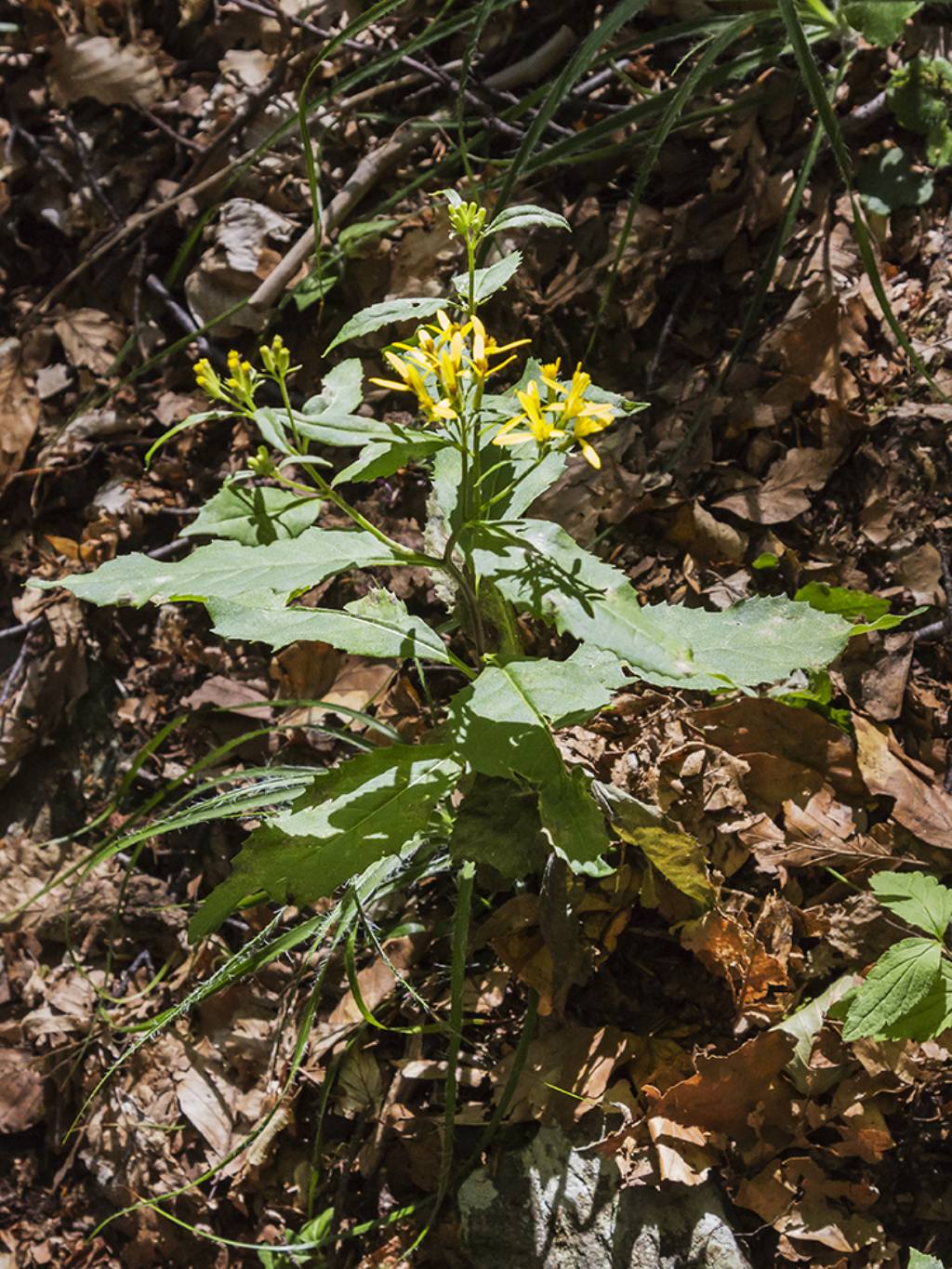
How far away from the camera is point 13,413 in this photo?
2.74 meters

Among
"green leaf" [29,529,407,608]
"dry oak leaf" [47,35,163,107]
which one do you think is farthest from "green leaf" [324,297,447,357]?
"dry oak leaf" [47,35,163,107]

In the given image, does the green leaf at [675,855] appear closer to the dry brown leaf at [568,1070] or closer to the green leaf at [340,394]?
the dry brown leaf at [568,1070]

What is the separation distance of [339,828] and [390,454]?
53cm

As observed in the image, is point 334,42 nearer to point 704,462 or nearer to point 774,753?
point 704,462

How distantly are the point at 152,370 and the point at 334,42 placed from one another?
1210mm

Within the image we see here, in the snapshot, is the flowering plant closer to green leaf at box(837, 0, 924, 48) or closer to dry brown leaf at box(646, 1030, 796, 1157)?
dry brown leaf at box(646, 1030, 796, 1157)

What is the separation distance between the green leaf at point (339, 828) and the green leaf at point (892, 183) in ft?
5.16

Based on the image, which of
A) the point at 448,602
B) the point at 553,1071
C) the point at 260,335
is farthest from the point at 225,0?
the point at 553,1071

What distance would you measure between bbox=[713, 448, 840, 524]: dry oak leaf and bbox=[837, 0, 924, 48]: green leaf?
2.69ft

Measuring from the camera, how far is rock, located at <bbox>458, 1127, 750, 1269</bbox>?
5.22ft

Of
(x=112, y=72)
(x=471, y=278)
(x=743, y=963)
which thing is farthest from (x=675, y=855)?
(x=112, y=72)

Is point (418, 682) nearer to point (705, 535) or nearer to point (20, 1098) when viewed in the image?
point (705, 535)

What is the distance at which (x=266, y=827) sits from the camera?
145 centimetres

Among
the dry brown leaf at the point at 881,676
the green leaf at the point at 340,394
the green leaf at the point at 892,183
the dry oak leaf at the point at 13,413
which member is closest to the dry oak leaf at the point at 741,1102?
the dry brown leaf at the point at 881,676
